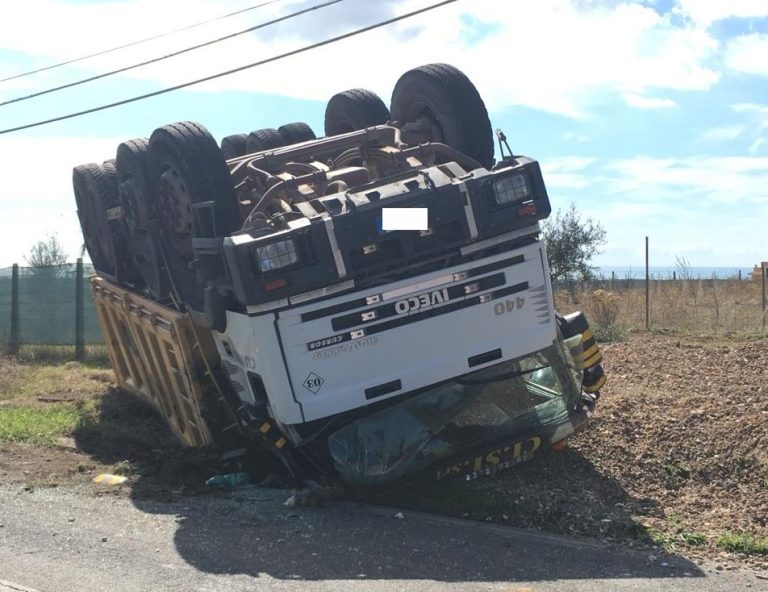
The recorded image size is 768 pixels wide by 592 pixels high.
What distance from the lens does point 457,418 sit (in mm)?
6758

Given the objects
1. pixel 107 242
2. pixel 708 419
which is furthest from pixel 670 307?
pixel 107 242

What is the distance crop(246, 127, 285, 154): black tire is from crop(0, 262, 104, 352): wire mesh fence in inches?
336

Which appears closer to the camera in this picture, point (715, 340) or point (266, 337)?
point (266, 337)

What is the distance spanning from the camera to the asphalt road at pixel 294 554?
5266 millimetres

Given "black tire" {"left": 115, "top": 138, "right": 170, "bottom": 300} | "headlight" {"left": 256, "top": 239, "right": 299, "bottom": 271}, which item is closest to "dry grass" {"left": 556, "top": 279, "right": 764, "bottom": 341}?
"black tire" {"left": 115, "top": 138, "right": 170, "bottom": 300}

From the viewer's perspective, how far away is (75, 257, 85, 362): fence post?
17.5m

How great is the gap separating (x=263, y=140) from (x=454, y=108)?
2.95 meters

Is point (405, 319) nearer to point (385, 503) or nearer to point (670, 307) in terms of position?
point (385, 503)

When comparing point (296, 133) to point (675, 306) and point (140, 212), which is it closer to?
point (140, 212)

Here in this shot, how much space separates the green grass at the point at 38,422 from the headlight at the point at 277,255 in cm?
436

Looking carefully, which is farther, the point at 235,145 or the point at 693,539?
the point at 235,145

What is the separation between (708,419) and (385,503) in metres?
2.84

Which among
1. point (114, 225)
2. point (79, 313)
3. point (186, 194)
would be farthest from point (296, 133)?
point (79, 313)

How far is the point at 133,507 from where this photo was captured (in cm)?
696
